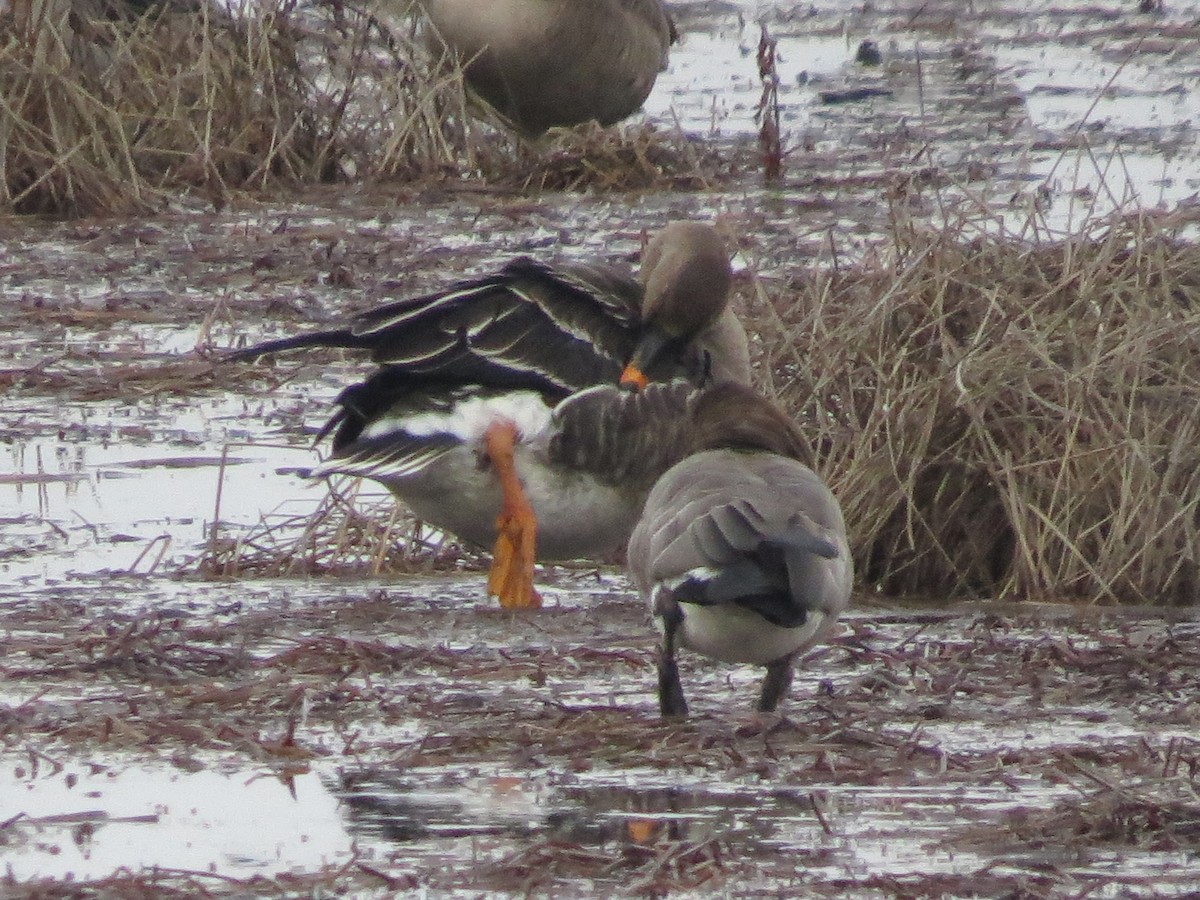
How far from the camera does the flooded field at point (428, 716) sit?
4723 mm

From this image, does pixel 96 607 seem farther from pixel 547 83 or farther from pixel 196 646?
pixel 547 83

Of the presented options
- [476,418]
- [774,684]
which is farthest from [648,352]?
[774,684]

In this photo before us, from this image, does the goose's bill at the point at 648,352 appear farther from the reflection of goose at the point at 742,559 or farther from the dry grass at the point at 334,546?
the reflection of goose at the point at 742,559

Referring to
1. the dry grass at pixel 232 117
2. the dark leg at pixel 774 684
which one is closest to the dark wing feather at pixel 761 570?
the dark leg at pixel 774 684

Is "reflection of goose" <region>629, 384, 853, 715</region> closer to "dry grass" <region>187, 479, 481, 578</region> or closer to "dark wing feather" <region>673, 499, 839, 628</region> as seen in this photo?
"dark wing feather" <region>673, 499, 839, 628</region>

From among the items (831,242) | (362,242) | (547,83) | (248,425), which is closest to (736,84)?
(547,83)

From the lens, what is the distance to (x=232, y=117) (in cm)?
1391

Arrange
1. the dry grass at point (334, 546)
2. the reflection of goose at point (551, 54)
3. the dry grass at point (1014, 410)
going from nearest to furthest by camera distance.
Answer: the dry grass at point (1014, 410), the dry grass at point (334, 546), the reflection of goose at point (551, 54)

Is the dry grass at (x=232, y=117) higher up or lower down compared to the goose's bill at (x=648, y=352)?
higher up

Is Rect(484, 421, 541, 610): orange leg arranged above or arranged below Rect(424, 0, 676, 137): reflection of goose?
below

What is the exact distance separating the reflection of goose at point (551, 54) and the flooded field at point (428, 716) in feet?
10.8

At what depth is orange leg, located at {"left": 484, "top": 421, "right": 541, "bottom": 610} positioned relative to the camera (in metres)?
7.37

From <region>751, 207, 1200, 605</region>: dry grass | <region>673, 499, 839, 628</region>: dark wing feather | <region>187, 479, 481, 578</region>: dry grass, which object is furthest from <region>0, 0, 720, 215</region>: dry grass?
<region>673, 499, 839, 628</region>: dark wing feather

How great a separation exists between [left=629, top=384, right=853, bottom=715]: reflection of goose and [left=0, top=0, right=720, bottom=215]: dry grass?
7.11m
